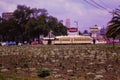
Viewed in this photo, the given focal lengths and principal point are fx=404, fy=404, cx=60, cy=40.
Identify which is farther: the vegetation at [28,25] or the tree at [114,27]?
the vegetation at [28,25]

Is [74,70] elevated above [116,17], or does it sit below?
below

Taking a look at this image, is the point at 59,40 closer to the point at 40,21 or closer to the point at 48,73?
the point at 40,21

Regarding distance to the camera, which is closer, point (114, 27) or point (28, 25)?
point (114, 27)

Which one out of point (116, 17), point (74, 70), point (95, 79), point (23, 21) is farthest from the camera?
point (23, 21)

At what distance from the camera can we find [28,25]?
338 feet

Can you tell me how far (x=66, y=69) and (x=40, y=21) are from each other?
283 ft

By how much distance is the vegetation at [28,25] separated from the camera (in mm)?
101750

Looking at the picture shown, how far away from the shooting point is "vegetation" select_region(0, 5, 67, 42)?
102m

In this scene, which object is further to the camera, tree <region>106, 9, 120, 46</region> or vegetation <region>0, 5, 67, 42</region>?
vegetation <region>0, 5, 67, 42</region>

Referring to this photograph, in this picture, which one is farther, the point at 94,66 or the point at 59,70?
the point at 94,66

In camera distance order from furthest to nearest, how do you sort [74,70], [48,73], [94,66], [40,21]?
[40,21] → [94,66] → [74,70] → [48,73]

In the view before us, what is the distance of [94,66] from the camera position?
16250 mm

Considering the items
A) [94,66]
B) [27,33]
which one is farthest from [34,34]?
[94,66]

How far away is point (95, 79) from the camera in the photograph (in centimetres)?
1231
